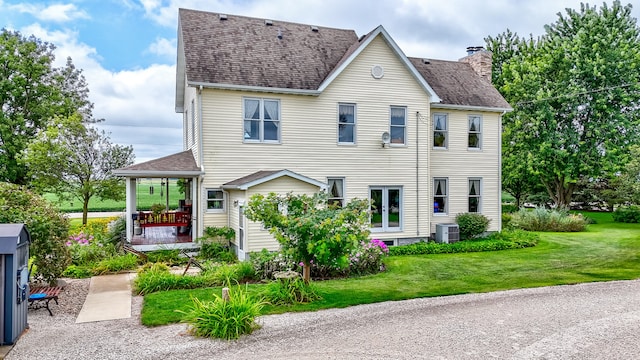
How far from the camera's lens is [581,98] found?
91.4 ft

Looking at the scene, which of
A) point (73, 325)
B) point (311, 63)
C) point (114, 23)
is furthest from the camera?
point (311, 63)

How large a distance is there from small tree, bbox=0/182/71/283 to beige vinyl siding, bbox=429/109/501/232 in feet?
46.8

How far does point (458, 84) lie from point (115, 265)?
16.2 meters

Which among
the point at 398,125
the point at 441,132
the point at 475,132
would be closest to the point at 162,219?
the point at 398,125

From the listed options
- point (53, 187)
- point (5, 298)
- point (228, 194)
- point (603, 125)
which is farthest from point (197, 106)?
point (603, 125)

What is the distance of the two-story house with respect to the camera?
15.8 metres

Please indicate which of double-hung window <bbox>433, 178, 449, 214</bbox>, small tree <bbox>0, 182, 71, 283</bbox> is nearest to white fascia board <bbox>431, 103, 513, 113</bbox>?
double-hung window <bbox>433, 178, 449, 214</bbox>

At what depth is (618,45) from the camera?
90.1 ft

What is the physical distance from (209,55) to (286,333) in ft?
39.2

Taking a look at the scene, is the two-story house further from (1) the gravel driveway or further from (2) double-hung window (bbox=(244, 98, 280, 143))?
(1) the gravel driveway

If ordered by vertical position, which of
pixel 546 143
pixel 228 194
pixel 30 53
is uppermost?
pixel 30 53

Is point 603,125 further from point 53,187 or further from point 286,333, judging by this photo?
point 53,187

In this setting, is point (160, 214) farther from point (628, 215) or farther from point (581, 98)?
point (628, 215)

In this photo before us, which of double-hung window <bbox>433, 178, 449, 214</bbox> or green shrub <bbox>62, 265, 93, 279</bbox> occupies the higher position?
double-hung window <bbox>433, 178, 449, 214</bbox>
